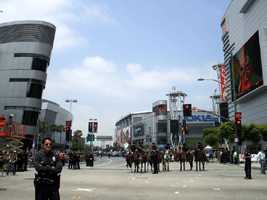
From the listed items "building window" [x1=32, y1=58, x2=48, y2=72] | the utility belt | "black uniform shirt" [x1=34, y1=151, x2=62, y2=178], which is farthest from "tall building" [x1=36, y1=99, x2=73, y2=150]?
the utility belt

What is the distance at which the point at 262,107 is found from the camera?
5275 cm

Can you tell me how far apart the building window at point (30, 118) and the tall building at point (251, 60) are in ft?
158

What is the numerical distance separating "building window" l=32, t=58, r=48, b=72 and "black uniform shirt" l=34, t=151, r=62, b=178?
6599 centimetres

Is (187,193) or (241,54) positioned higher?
(241,54)

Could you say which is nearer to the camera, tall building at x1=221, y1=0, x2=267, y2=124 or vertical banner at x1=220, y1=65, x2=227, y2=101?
tall building at x1=221, y1=0, x2=267, y2=124

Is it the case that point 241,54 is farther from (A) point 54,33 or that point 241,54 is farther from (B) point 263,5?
(A) point 54,33

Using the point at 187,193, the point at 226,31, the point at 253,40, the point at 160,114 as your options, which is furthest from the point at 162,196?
the point at 160,114

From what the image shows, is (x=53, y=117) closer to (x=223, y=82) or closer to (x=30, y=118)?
(x=30, y=118)

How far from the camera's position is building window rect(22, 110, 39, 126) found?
212 feet

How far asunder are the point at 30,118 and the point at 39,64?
1416cm

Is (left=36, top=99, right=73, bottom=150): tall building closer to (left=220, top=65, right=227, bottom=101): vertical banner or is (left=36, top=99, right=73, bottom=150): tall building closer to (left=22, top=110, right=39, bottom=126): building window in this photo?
(left=22, top=110, right=39, bottom=126): building window

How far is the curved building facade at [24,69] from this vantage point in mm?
65125

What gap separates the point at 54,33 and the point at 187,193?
230 ft

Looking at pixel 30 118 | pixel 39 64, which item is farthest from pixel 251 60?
pixel 30 118
